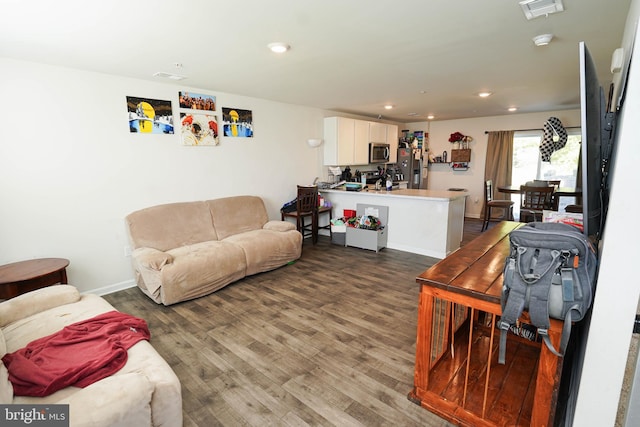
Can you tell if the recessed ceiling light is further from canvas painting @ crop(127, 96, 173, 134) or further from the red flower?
the red flower

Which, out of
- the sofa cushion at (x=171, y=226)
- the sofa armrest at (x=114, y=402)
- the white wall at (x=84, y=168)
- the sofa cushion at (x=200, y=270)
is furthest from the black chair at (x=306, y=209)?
the sofa armrest at (x=114, y=402)

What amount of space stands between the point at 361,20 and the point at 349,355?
2309mm

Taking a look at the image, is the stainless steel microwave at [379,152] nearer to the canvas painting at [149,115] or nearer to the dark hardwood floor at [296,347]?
the dark hardwood floor at [296,347]

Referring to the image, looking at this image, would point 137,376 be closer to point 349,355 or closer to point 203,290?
point 349,355

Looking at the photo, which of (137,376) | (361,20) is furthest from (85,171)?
(361,20)

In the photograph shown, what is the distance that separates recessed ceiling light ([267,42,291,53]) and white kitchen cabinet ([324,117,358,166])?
9.83ft

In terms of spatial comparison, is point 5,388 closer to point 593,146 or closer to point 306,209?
point 593,146

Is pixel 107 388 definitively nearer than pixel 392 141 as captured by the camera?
Yes

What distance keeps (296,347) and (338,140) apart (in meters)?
3.96

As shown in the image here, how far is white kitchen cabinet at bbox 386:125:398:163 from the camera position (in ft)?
22.3

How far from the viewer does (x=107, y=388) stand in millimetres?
1346

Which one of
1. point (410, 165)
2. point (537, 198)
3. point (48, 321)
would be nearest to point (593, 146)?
point (48, 321)

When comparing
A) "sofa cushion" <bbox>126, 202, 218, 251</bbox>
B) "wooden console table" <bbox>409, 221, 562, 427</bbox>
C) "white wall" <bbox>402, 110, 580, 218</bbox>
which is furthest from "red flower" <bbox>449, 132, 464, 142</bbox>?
"sofa cushion" <bbox>126, 202, 218, 251</bbox>

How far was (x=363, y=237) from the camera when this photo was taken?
4.78 metres
